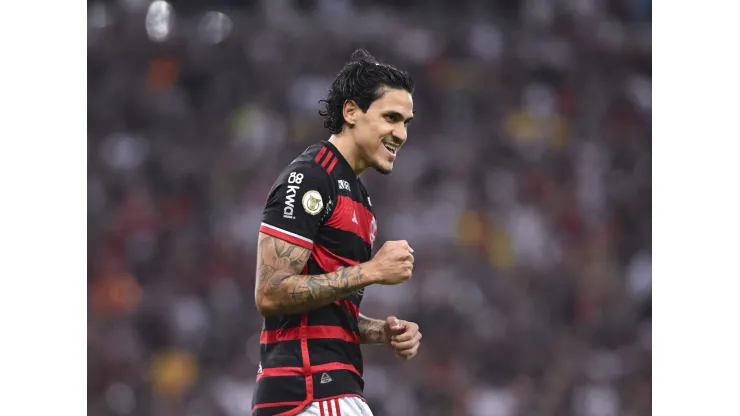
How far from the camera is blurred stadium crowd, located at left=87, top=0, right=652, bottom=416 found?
908cm

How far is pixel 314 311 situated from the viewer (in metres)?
3.84

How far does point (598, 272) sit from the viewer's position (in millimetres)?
9680

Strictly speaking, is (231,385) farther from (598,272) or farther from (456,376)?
(598,272)

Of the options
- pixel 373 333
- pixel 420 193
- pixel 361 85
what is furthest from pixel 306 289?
pixel 420 193

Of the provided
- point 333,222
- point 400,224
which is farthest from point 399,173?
point 333,222

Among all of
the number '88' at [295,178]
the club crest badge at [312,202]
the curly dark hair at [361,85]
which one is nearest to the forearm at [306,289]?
the club crest badge at [312,202]

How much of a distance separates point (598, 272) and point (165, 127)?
491 cm

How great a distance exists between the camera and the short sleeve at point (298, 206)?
369 centimetres

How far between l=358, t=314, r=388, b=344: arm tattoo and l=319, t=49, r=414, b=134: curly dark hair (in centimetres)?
91

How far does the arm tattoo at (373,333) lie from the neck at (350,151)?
71 centimetres

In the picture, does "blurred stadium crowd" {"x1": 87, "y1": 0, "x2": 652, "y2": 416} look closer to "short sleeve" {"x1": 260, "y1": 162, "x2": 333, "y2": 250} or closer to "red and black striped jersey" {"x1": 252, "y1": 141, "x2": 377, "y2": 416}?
"red and black striped jersey" {"x1": 252, "y1": 141, "x2": 377, "y2": 416}

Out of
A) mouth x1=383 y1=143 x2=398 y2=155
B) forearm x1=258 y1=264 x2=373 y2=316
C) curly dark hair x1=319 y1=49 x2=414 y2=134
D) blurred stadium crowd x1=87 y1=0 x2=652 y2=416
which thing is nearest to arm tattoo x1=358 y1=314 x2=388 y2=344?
forearm x1=258 y1=264 x2=373 y2=316

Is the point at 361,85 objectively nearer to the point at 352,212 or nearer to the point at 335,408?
the point at 352,212

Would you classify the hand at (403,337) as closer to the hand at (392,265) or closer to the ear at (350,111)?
the hand at (392,265)
